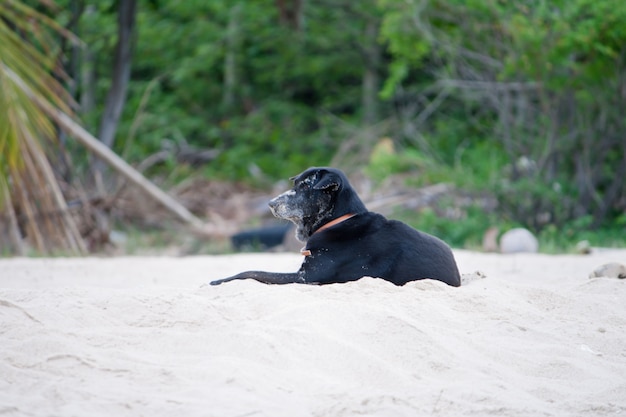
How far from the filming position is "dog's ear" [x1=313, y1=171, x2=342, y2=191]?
5230mm

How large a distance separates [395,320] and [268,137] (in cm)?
1513

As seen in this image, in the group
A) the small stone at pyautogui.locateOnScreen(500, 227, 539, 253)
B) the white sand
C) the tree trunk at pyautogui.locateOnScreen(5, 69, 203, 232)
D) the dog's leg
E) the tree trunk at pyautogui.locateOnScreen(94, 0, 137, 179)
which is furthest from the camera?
the tree trunk at pyautogui.locateOnScreen(94, 0, 137, 179)

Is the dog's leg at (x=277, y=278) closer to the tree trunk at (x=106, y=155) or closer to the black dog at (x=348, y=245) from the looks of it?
the black dog at (x=348, y=245)

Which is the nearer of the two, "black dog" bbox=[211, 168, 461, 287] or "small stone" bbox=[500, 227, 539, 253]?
"black dog" bbox=[211, 168, 461, 287]

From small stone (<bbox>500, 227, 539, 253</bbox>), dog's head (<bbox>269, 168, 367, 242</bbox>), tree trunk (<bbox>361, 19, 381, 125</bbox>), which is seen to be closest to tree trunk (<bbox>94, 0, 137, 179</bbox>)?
small stone (<bbox>500, 227, 539, 253</bbox>)

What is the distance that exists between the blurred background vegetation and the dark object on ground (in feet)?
5.71

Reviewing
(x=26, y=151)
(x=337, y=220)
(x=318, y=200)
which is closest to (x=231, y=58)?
(x=26, y=151)

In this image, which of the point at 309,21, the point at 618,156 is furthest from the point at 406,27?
the point at 309,21

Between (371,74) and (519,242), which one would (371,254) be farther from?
(371,74)

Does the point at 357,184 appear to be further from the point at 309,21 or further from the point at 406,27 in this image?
the point at 309,21

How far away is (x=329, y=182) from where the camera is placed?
17.2 feet

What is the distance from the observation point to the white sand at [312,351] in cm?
328

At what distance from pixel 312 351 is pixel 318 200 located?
169 cm

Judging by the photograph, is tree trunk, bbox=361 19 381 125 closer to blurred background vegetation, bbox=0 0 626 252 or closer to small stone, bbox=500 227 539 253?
blurred background vegetation, bbox=0 0 626 252
